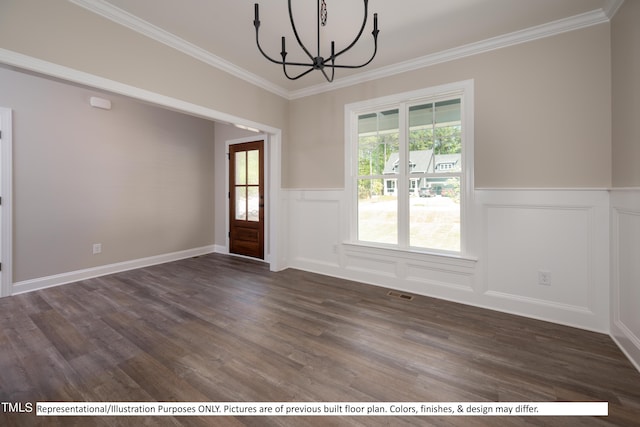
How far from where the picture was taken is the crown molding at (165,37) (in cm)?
224

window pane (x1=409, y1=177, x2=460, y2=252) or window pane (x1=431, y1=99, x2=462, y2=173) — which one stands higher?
window pane (x1=431, y1=99, x2=462, y2=173)

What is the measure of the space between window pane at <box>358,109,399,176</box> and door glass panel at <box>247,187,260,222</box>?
220 centimetres

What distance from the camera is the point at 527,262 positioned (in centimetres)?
268

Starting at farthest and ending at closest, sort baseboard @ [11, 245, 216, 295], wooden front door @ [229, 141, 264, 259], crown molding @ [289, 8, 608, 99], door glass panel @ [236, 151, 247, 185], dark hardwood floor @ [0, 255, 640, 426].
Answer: door glass panel @ [236, 151, 247, 185] → wooden front door @ [229, 141, 264, 259] → baseboard @ [11, 245, 216, 295] → crown molding @ [289, 8, 608, 99] → dark hardwood floor @ [0, 255, 640, 426]

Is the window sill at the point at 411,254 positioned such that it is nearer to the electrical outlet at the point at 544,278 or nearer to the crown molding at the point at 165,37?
the electrical outlet at the point at 544,278

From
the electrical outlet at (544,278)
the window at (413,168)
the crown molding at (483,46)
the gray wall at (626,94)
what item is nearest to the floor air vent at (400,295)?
the window at (413,168)

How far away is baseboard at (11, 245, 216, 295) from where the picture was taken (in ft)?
10.9

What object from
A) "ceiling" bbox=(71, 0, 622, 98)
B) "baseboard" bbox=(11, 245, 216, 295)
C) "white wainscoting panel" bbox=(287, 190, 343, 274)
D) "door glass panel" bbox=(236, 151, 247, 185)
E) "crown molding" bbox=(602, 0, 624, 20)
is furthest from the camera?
"door glass panel" bbox=(236, 151, 247, 185)

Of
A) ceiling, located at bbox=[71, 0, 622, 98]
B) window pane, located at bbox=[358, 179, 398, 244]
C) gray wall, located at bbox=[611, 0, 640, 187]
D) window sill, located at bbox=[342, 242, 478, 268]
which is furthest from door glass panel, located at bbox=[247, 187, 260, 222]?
gray wall, located at bbox=[611, 0, 640, 187]

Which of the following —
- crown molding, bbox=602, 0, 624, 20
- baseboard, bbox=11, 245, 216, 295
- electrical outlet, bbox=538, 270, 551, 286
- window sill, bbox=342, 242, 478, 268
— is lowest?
baseboard, bbox=11, 245, 216, 295

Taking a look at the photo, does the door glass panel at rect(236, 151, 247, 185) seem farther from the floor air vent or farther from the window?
the floor air vent

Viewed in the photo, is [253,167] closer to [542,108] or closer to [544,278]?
[542,108]

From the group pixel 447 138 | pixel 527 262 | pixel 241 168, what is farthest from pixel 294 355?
pixel 241 168

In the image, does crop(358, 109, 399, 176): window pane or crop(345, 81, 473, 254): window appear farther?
crop(358, 109, 399, 176): window pane
